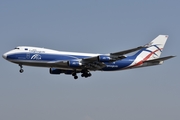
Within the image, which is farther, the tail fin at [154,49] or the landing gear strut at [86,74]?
the tail fin at [154,49]

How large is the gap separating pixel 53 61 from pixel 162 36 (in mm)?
22687

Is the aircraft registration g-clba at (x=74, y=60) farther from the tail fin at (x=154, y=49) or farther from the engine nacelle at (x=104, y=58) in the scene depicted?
the tail fin at (x=154, y=49)

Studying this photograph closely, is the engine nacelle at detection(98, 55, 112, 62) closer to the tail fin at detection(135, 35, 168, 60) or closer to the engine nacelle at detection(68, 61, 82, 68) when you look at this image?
the engine nacelle at detection(68, 61, 82, 68)

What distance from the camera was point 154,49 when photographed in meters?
76.6

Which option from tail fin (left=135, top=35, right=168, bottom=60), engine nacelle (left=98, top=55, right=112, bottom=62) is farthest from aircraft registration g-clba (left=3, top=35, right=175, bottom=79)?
tail fin (left=135, top=35, right=168, bottom=60)

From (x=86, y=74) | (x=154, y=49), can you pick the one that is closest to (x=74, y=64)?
(x=86, y=74)

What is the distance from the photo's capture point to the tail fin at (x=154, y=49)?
7550 centimetres

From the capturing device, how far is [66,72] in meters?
74.1

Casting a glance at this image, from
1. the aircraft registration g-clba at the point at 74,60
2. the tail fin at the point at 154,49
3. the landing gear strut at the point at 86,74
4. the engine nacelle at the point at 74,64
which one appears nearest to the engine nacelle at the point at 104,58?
the aircraft registration g-clba at the point at 74,60

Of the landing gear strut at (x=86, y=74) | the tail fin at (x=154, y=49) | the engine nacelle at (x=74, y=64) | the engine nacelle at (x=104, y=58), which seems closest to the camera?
the engine nacelle at (x=104, y=58)

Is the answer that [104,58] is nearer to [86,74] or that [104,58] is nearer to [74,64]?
[74,64]

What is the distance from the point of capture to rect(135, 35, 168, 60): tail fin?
75.5 meters

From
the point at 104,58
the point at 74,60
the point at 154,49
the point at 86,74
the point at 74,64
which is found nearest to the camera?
the point at 104,58

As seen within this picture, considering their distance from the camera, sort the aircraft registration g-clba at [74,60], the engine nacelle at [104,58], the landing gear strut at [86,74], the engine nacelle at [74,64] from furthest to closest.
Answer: the landing gear strut at [86,74]
the engine nacelle at [74,64]
the engine nacelle at [104,58]
the aircraft registration g-clba at [74,60]
